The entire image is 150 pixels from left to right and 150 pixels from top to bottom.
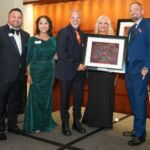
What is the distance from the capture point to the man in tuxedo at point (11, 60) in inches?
128

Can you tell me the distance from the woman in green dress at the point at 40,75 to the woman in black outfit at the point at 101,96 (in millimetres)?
573

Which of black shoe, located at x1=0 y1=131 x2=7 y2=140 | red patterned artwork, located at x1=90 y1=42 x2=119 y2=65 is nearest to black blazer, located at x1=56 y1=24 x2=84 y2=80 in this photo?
red patterned artwork, located at x1=90 y1=42 x2=119 y2=65

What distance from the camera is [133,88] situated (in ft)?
10.3

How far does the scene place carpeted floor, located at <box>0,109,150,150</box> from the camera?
305 cm

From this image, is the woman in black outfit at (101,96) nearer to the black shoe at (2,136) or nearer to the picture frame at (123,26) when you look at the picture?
the picture frame at (123,26)

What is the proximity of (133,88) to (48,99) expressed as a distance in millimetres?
1114

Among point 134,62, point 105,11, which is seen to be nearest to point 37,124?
point 134,62

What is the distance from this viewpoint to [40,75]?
11.2 feet

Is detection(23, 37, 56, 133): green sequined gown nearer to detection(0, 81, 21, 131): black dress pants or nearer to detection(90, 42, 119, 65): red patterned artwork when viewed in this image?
detection(0, 81, 21, 131): black dress pants

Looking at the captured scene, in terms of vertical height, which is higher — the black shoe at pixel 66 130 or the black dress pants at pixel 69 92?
the black dress pants at pixel 69 92

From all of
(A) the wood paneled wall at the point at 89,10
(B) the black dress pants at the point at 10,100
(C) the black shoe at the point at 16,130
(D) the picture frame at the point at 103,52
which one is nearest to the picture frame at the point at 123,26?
(A) the wood paneled wall at the point at 89,10

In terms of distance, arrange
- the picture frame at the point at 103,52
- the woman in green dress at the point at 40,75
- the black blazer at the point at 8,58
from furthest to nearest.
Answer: the picture frame at the point at 103,52
the woman in green dress at the point at 40,75
the black blazer at the point at 8,58

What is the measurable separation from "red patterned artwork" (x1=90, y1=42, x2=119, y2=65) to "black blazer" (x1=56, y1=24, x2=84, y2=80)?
0.79 feet

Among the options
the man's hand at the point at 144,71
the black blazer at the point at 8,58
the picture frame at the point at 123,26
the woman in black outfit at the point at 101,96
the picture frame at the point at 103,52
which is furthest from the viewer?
the picture frame at the point at 123,26
